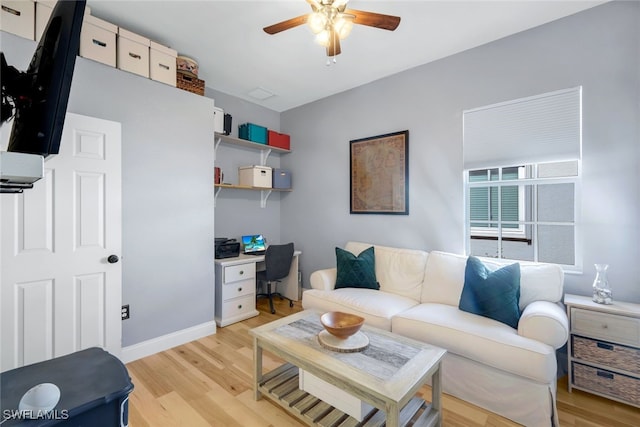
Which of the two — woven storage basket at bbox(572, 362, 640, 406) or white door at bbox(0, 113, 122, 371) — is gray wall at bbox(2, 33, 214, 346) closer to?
white door at bbox(0, 113, 122, 371)

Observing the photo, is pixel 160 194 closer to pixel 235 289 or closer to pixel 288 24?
pixel 235 289

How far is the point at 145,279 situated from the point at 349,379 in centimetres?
198

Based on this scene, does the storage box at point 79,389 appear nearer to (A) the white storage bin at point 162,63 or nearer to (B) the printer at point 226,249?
(B) the printer at point 226,249

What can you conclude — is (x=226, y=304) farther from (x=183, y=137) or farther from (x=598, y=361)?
(x=598, y=361)

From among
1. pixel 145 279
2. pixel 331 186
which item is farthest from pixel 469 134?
pixel 145 279

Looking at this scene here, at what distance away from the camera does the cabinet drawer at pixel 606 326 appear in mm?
1706

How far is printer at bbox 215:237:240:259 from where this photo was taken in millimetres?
3094

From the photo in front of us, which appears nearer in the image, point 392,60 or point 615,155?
point 615,155

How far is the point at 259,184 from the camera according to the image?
3607 mm

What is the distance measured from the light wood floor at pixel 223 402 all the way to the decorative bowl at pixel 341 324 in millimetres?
610

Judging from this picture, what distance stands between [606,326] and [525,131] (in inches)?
60.1

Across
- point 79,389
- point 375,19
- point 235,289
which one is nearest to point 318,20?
point 375,19

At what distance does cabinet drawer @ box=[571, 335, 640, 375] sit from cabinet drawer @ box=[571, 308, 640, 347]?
4 centimetres

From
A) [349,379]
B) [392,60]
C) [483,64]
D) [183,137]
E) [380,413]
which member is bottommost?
[380,413]
